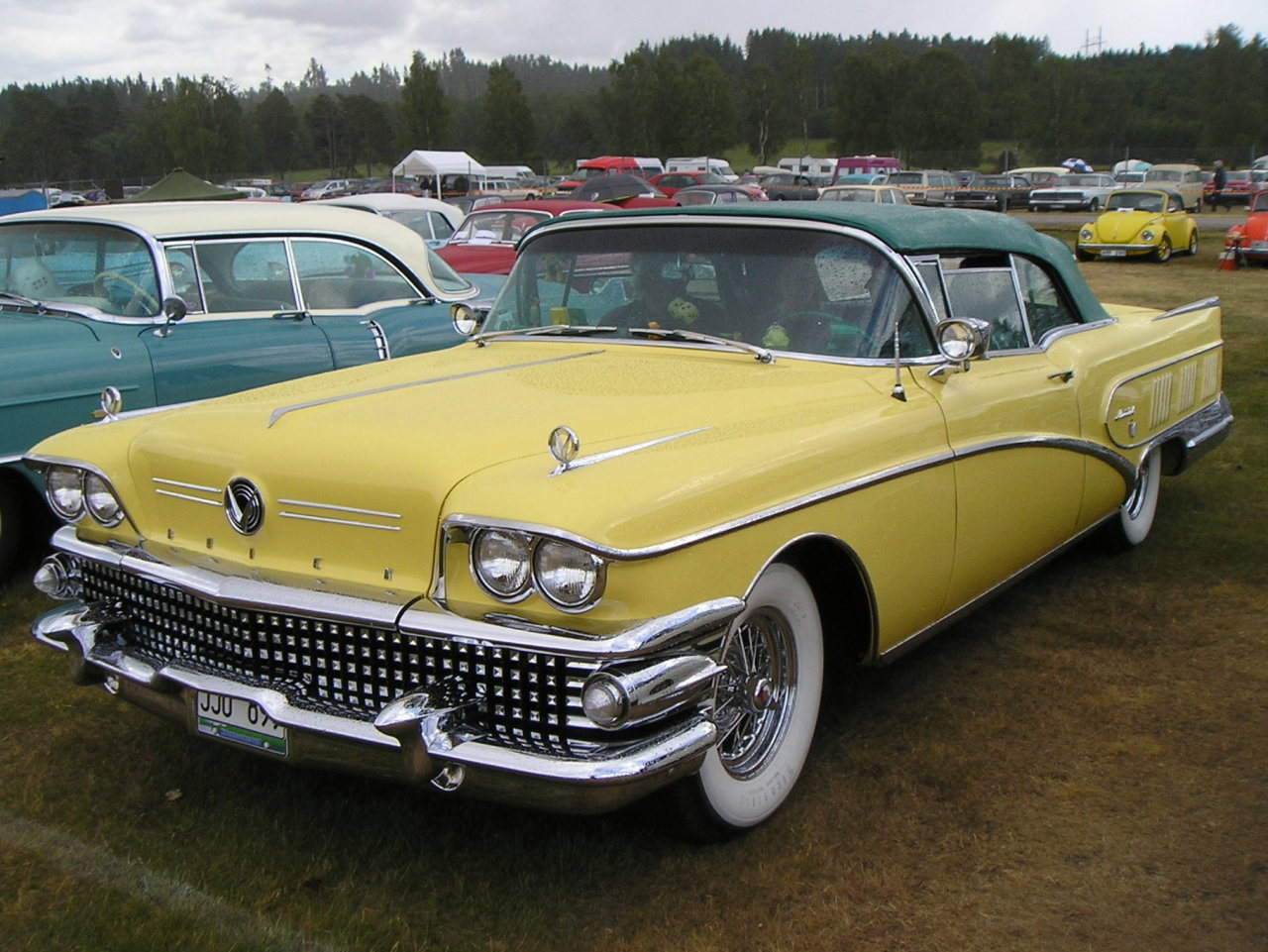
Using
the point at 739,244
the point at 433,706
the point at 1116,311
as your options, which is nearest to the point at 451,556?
the point at 433,706

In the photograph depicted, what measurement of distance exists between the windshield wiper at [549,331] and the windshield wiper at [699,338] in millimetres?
145

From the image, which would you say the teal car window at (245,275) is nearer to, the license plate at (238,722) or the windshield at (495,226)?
the license plate at (238,722)

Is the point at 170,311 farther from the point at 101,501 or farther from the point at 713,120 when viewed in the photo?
the point at 713,120

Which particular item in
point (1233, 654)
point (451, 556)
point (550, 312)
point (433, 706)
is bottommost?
point (1233, 654)

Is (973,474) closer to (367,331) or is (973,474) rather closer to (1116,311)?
(1116,311)

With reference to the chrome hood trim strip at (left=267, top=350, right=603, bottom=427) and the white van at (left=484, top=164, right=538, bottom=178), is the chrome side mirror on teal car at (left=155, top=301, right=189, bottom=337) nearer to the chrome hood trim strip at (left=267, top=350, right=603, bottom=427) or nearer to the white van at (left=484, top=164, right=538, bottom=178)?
the chrome hood trim strip at (left=267, top=350, right=603, bottom=427)

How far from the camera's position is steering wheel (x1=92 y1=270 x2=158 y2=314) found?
574 cm

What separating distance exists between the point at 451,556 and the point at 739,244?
1.65 meters

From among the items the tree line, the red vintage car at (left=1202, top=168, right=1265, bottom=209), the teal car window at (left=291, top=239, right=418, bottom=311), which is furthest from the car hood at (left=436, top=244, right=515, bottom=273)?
the tree line

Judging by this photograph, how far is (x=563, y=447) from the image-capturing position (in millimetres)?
2689

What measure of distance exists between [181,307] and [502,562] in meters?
3.73

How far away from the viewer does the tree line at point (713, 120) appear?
232 feet

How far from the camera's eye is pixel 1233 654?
14.2ft

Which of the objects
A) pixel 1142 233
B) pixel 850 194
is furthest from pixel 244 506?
pixel 850 194
